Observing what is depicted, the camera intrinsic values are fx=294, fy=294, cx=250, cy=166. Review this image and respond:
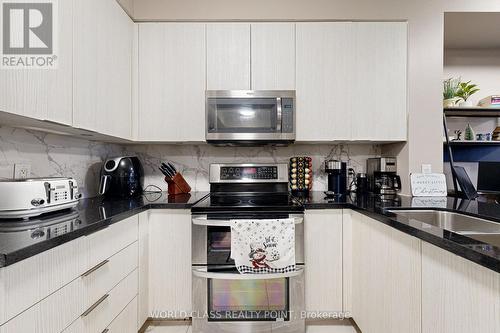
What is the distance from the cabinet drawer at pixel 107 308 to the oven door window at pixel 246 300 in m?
0.45

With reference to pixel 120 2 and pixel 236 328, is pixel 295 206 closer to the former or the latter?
pixel 236 328

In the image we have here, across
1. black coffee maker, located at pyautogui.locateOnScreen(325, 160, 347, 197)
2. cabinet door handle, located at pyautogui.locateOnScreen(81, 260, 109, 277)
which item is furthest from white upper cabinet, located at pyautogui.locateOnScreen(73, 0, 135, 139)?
black coffee maker, located at pyautogui.locateOnScreen(325, 160, 347, 197)

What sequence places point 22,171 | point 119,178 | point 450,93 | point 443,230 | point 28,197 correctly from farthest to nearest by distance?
1. point 450,93
2. point 119,178
3. point 22,171
4. point 28,197
5. point 443,230

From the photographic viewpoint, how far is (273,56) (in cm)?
217

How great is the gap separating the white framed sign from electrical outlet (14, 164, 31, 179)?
2408 millimetres

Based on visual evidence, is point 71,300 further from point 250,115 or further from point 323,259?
point 250,115

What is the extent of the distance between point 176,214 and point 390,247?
1.25 meters

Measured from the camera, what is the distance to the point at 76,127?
4.86 ft

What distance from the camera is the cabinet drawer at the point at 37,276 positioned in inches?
30.8

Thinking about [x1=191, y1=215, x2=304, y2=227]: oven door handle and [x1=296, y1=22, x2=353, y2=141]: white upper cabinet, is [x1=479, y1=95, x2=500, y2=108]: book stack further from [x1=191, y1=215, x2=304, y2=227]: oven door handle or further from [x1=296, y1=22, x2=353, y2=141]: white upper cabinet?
[x1=191, y1=215, x2=304, y2=227]: oven door handle

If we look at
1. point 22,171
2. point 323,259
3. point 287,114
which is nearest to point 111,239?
point 22,171

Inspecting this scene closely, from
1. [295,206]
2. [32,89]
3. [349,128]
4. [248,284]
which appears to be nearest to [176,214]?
[248,284]

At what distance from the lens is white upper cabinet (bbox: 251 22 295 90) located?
2170 millimetres

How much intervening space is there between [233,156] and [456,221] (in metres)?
1.61
